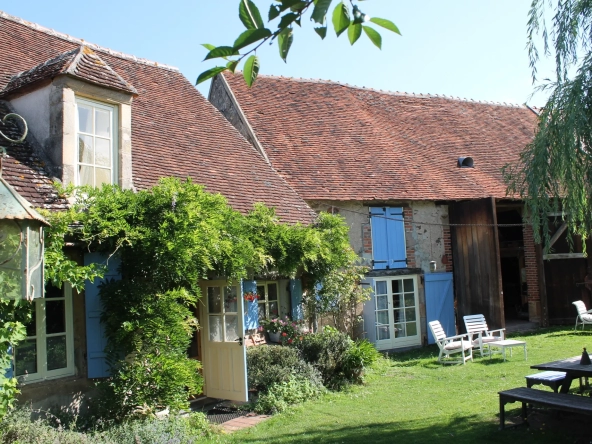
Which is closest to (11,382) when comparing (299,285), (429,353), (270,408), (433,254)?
(270,408)

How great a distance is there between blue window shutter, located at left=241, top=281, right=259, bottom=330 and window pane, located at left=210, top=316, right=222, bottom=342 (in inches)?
27.0

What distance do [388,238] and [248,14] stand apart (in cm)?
1123

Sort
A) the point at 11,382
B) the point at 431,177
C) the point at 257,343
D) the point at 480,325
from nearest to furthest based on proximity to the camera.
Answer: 1. the point at 11,382
2. the point at 257,343
3. the point at 480,325
4. the point at 431,177

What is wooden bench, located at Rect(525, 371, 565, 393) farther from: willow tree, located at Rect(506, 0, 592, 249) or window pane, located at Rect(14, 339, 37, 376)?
window pane, located at Rect(14, 339, 37, 376)

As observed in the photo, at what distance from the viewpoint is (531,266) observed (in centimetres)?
1524

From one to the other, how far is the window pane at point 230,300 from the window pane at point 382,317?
515 centimetres

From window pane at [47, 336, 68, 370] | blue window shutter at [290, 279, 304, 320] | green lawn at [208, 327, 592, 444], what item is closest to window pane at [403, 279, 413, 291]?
green lawn at [208, 327, 592, 444]

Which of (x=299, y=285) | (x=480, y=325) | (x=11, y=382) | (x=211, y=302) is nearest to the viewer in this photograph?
(x=11, y=382)

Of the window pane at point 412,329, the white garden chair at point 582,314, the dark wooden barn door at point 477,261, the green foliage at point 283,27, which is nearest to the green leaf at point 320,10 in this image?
the green foliage at point 283,27

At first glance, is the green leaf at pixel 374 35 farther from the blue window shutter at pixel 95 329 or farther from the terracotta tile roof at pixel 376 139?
the terracotta tile roof at pixel 376 139

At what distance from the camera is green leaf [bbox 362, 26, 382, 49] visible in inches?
77.3

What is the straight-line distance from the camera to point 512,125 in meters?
18.2

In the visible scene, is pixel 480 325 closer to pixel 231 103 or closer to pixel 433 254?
pixel 433 254

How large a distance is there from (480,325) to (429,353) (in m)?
1.22
